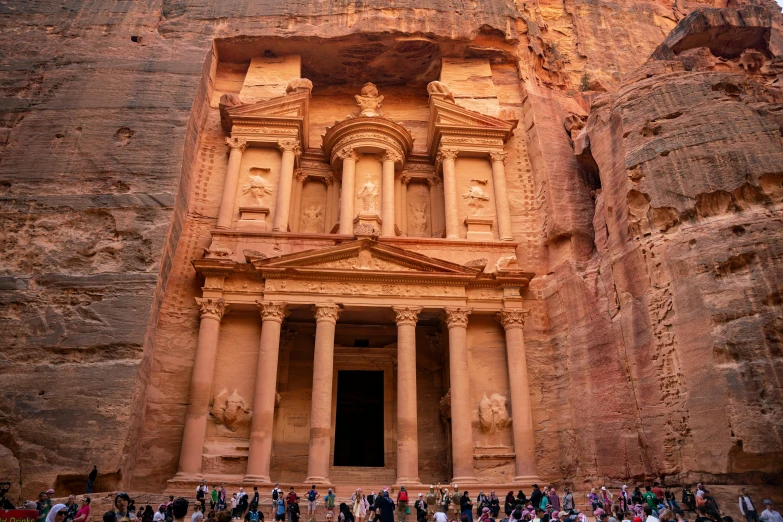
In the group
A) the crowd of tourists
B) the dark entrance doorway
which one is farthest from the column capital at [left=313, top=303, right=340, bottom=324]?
the crowd of tourists

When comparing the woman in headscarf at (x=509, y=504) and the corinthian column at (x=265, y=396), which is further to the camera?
the corinthian column at (x=265, y=396)

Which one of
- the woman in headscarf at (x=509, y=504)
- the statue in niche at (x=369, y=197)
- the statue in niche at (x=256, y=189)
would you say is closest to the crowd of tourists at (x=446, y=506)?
the woman in headscarf at (x=509, y=504)

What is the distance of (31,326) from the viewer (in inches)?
555

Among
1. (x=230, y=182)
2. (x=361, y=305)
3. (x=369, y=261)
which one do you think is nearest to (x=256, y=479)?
(x=361, y=305)

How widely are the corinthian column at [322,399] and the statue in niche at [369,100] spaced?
808 centimetres

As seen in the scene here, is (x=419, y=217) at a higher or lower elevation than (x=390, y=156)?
lower

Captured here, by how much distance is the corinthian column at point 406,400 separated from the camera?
15078mm

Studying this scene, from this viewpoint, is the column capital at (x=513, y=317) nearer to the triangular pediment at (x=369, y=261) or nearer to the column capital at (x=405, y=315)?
the triangular pediment at (x=369, y=261)

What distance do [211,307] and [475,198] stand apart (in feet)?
29.3

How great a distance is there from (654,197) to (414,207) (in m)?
8.91

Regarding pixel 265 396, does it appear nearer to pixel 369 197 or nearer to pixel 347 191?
pixel 347 191

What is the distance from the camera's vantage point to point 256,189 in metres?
19.3

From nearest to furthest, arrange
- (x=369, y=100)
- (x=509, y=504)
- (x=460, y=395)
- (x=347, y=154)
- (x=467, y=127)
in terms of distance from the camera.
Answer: (x=509, y=504) < (x=460, y=395) < (x=347, y=154) < (x=467, y=127) < (x=369, y=100)

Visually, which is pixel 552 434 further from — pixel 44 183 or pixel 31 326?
pixel 44 183
